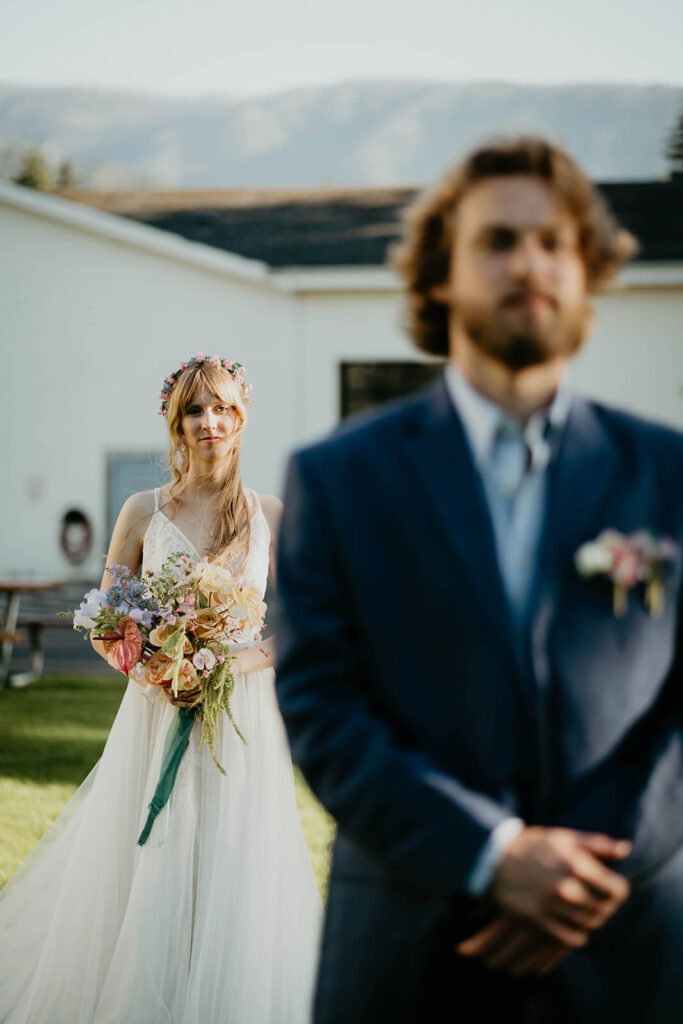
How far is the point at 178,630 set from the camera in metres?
4.27

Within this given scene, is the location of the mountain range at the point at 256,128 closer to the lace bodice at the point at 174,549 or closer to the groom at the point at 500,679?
the lace bodice at the point at 174,549

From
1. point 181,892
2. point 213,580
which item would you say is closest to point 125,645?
point 213,580

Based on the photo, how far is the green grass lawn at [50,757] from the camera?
6910mm

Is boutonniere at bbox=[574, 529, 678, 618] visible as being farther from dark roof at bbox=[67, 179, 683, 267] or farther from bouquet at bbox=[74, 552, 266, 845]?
dark roof at bbox=[67, 179, 683, 267]

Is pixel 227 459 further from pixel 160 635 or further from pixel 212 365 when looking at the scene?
pixel 160 635

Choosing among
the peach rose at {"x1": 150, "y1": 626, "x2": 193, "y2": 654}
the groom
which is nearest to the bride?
the peach rose at {"x1": 150, "y1": 626, "x2": 193, "y2": 654}

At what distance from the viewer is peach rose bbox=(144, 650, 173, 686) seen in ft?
14.1

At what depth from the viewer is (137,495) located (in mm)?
4723

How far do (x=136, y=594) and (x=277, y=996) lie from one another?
64.9 inches

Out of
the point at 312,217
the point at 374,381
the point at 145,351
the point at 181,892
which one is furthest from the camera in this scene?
the point at 312,217

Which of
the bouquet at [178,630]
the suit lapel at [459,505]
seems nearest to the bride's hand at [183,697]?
the bouquet at [178,630]

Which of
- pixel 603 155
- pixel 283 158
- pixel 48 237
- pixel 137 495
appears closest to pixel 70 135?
pixel 283 158

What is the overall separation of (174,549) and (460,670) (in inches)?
110

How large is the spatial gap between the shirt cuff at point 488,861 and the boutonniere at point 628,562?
44 centimetres
